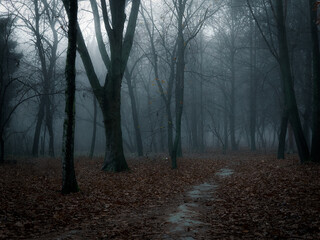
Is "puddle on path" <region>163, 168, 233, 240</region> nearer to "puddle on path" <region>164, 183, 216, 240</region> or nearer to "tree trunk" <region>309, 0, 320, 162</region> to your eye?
"puddle on path" <region>164, 183, 216, 240</region>

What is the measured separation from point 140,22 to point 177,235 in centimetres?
1958

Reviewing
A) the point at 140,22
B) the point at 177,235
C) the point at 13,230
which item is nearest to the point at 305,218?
the point at 177,235

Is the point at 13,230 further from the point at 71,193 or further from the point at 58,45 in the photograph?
the point at 58,45

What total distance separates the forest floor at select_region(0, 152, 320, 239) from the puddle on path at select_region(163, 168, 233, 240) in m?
0.02

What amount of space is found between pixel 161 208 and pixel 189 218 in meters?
1.26

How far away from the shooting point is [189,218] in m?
5.90

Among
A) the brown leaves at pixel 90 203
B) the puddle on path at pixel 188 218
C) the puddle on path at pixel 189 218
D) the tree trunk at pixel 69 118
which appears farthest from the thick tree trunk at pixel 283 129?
the tree trunk at pixel 69 118

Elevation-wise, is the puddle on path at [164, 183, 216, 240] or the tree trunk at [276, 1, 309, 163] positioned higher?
the tree trunk at [276, 1, 309, 163]

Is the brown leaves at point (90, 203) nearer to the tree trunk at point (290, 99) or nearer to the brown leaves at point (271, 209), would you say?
the brown leaves at point (271, 209)

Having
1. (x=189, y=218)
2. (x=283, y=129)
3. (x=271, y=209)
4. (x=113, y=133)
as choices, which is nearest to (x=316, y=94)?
(x=283, y=129)

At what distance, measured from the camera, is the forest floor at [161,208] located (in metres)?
4.91

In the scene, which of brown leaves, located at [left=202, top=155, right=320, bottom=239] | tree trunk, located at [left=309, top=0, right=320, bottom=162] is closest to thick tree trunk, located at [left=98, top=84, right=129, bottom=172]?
brown leaves, located at [left=202, top=155, right=320, bottom=239]

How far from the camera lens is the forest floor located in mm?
4914

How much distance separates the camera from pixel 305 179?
805 cm
